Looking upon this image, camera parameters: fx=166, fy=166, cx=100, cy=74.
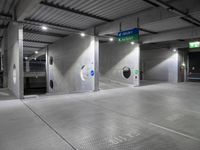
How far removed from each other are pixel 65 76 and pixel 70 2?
718cm

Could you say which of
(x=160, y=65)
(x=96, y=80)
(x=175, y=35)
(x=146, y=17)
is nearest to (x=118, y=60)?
(x=96, y=80)

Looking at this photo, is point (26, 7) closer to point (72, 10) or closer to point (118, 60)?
point (72, 10)

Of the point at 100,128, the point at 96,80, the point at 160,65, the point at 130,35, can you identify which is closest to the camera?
the point at 100,128

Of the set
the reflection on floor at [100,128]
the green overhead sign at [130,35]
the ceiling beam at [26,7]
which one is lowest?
the reflection on floor at [100,128]

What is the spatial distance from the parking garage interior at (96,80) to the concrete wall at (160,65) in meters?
0.09

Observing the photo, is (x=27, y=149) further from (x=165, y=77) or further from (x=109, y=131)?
(x=165, y=77)

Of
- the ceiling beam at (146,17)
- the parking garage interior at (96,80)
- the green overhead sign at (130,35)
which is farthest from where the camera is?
the green overhead sign at (130,35)

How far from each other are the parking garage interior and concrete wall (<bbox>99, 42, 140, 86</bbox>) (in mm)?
69

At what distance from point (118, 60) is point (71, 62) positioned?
11.5ft

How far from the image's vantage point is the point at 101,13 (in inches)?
272

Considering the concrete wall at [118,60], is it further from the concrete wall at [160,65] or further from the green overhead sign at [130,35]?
the concrete wall at [160,65]

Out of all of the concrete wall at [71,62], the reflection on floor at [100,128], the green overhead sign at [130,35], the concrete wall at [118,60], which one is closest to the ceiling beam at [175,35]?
the concrete wall at [118,60]

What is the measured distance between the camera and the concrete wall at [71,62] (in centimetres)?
935

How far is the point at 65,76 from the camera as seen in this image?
1232 cm
